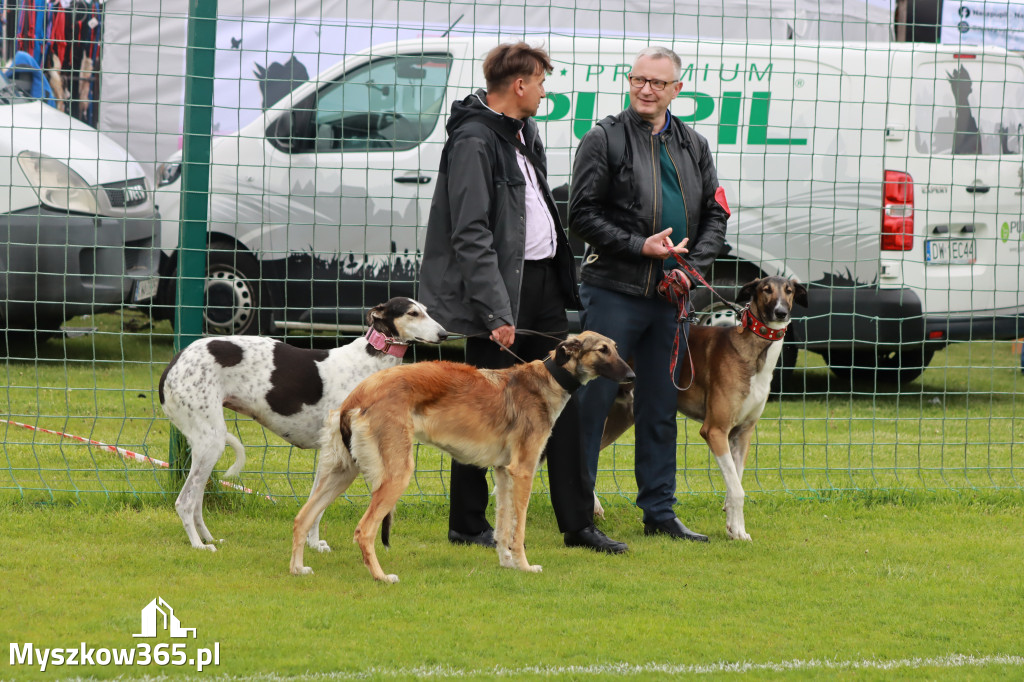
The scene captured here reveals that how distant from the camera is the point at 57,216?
7.01m

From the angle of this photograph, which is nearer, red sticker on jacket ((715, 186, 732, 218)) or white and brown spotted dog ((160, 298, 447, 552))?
white and brown spotted dog ((160, 298, 447, 552))

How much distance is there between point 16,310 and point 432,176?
3.05 m

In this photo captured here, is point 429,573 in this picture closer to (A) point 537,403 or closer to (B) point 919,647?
(A) point 537,403

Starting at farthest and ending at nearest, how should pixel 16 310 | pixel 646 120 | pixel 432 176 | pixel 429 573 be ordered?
pixel 432 176 < pixel 16 310 < pixel 646 120 < pixel 429 573

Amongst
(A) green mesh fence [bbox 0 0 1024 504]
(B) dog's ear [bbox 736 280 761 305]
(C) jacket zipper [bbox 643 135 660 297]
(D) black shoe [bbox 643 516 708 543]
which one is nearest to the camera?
(C) jacket zipper [bbox 643 135 660 297]

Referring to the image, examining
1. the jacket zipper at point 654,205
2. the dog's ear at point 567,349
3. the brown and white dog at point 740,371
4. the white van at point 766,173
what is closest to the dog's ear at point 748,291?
the brown and white dog at point 740,371

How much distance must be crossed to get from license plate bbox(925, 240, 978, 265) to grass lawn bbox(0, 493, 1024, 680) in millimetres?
2936

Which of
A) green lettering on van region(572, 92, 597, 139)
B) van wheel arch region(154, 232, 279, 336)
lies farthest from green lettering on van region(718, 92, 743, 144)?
van wheel arch region(154, 232, 279, 336)

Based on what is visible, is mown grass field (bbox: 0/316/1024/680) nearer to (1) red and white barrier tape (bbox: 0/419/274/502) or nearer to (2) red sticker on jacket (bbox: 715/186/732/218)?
(1) red and white barrier tape (bbox: 0/419/274/502)

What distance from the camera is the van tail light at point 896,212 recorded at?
26.2 ft

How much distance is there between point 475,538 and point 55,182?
3.99 metres

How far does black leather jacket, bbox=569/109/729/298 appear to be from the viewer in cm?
502

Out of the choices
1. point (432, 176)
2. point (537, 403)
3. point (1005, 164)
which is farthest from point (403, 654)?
point (1005, 164)

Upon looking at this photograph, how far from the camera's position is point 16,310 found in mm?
7711
